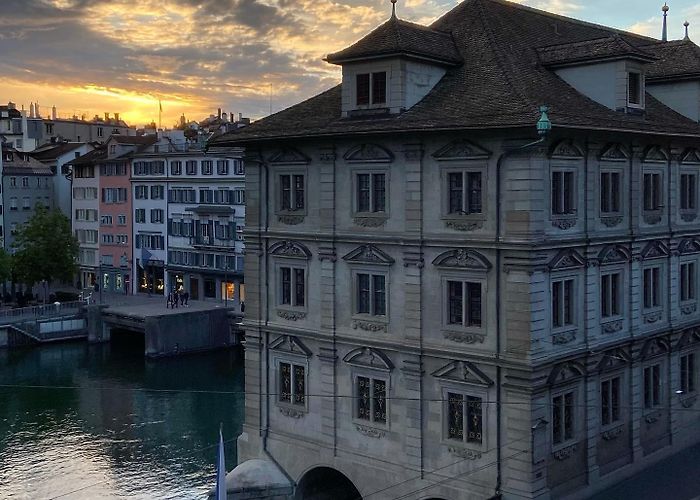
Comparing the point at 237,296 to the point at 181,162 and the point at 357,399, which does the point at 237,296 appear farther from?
the point at 357,399

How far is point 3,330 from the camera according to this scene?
81438 mm

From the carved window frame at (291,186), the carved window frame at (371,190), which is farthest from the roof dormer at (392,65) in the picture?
the carved window frame at (291,186)

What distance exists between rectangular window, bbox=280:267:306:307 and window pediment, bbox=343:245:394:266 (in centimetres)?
263

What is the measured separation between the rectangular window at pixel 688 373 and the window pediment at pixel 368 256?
45.3 feet

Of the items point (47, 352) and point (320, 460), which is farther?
point (47, 352)

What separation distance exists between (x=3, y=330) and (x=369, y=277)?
5672cm

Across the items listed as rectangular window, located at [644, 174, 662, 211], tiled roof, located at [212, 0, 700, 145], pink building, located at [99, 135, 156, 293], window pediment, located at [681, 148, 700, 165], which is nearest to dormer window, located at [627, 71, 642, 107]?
tiled roof, located at [212, 0, 700, 145]

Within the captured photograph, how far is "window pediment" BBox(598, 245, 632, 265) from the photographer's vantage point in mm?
32969

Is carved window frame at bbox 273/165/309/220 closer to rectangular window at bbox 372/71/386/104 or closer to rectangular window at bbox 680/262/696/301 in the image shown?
rectangular window at bbox 372/71/386/104

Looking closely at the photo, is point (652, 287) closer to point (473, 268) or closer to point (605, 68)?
point (605, 68)

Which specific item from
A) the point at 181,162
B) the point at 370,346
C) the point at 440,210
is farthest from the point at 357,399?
the point at 181,162

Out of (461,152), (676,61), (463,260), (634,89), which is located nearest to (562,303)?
(463,260)

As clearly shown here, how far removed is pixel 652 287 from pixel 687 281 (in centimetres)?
313

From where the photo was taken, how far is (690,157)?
38.0m
